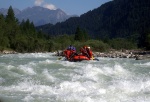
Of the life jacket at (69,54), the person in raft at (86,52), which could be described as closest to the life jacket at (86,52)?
the person in raft at (86,52)

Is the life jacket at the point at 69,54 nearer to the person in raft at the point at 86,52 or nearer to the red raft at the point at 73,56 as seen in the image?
the red raft at the point at 73,56

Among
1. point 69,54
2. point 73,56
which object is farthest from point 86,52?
point 69,54

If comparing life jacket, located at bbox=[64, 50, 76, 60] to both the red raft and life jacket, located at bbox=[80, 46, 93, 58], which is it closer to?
the red raft

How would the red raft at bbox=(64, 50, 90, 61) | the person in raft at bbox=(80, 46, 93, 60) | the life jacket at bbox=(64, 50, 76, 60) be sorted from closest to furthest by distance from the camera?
the red raft at bbox=(64, 50, 90, 61) < the life jacket at bbox=(64, 50, 76, 60) < the person in raft at bbox=(80, 46, 93, 60)

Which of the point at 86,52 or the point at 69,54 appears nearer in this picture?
the point at 69,54

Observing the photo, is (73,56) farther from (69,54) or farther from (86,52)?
(86,52)

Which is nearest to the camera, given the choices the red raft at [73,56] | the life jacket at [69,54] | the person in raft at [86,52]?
the red raft at [73,56]

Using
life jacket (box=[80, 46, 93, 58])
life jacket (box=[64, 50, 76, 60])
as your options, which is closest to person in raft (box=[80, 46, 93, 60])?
life jacket (box=[80, 46, 93, 58])

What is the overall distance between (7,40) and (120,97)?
213 ft

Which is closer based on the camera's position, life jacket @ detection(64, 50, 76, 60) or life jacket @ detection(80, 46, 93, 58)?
life jacket @ detection(64, 50, 76, 60)

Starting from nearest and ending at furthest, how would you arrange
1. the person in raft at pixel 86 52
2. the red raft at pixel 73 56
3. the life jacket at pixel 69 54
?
the red raft at pixel 73 56 → the life jacket at pixel 69 54 → the person in raft at pixel 86 52

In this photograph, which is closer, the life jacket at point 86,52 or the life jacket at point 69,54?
the life jacket at point 69,54

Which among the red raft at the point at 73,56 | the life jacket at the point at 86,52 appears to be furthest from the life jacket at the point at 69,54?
the life jacket at the point at 86,52

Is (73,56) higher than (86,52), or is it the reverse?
(86,52)
